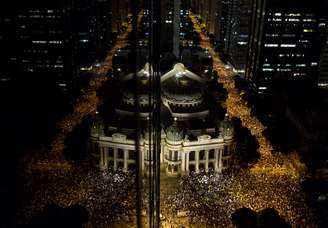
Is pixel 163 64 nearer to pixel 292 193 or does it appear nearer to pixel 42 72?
pixel 42 72

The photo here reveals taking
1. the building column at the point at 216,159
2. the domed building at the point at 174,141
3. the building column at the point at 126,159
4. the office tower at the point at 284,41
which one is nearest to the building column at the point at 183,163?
the domed building at the point at 174,141

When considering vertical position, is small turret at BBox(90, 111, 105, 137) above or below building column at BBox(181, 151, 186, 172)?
above

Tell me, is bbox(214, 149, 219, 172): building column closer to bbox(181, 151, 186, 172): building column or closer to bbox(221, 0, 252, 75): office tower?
bbox(181, 151, 186, 172): building column

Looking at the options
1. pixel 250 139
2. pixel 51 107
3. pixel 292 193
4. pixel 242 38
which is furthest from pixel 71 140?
pixel 242 38

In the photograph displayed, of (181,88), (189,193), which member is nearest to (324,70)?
(181,88)

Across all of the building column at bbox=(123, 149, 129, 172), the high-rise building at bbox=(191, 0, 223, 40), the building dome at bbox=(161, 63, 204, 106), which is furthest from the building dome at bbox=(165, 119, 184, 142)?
the high-rise building at bbox=(191, 0, 223, 40)

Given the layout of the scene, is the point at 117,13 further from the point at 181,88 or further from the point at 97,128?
the point at 97,128

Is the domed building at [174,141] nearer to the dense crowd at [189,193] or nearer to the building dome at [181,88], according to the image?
the building dome at [181,88]
